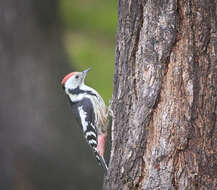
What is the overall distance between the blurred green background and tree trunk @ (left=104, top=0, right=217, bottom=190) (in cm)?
721

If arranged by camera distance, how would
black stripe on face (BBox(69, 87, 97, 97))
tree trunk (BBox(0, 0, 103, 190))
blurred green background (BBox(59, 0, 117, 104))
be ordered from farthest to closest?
blurred green background (BBox(59, 0, 117, 104)), tree trunk (BBox(0, 0, 103, 190)), black stripe on face (BBox(69, 87, 97, 97))

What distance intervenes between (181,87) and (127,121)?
58 cm

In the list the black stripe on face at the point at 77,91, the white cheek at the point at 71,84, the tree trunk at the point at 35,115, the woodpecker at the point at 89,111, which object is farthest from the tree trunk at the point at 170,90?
the tree trunk at the point at 35,115

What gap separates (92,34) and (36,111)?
16.2 feet

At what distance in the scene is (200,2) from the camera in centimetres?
359

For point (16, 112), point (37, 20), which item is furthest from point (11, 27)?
point (16, 112)

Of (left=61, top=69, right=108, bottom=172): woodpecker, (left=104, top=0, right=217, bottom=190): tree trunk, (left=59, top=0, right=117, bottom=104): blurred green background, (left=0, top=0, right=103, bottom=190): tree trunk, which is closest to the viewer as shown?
(left=104, top=0, right=217, bottom=190): tree trunk

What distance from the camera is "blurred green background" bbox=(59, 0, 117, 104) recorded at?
11.5 meters

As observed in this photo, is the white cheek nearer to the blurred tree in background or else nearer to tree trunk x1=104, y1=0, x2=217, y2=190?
the blurred tree in background

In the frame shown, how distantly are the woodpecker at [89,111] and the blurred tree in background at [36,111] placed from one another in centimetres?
168

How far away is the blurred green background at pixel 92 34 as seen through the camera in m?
11.5

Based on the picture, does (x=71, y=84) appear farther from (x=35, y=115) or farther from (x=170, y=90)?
(x=170, y=90)

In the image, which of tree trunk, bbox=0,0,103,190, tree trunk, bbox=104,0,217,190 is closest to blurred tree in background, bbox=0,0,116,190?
tree trunk, bbox=0,0,103,190

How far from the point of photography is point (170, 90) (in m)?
3.74
